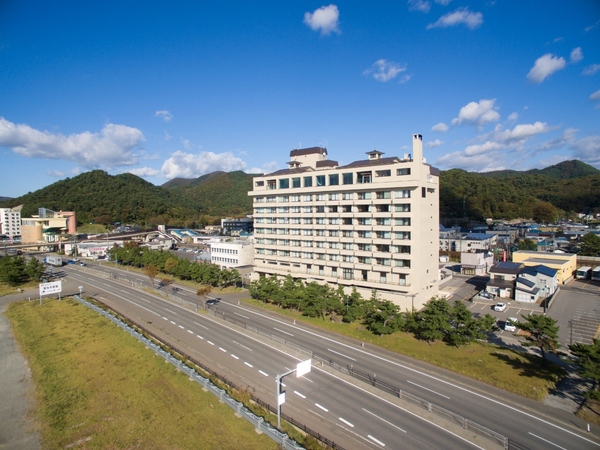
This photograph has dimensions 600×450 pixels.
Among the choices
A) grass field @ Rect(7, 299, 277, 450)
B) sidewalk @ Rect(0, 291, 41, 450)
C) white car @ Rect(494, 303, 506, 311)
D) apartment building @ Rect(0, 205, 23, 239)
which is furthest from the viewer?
apartment building @ Rect(0, 205, 23, 239)

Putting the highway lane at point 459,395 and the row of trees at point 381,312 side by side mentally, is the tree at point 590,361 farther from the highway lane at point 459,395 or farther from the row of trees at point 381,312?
the row of trees at point 381,312

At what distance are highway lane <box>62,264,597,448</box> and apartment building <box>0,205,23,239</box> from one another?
19257 centimetres

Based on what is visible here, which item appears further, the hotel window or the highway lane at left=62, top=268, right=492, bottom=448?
the hotel window

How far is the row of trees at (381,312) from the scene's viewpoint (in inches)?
1286

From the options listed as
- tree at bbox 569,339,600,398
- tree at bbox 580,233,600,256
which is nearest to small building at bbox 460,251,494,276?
tree at bbox 580,233,600,256

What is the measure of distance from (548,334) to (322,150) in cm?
4134

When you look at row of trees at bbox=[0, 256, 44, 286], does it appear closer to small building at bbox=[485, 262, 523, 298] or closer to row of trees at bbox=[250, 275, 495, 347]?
row of trees at bbox=[250, 275, 495, 347]

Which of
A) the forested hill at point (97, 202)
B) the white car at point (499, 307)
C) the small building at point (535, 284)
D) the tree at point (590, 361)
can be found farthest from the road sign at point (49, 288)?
the forested hill at point (97, 202)

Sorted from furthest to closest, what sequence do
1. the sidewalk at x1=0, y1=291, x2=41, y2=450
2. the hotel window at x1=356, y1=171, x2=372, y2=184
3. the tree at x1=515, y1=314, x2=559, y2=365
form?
the hotel window at x1=356, y1=171, x2=372, y2=184
the tree at x1=515, y1=314, x2=559, y2=365
the sidewalk at x1=0, y1=291, x2=41, y2=450

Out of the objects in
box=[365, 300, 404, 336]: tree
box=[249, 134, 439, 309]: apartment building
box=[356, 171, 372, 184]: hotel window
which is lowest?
box=[365, 300, 404, 336]: tree

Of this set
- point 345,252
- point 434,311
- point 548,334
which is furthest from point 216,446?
point 345,252

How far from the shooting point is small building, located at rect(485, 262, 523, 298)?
53.9 meters

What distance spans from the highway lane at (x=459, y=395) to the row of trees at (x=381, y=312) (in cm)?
455

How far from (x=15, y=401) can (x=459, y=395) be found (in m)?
32.0
